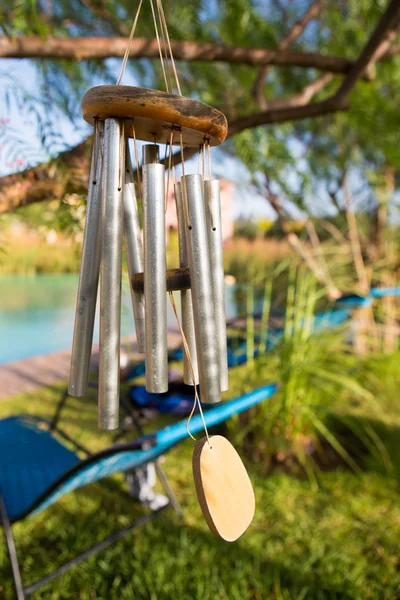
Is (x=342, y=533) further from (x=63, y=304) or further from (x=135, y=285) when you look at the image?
(x=63, y=304)

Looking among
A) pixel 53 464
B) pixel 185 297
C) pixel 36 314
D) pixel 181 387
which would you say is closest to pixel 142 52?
pixel 185 297

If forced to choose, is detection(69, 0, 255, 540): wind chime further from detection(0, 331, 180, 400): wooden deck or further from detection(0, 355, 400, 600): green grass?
detection(0, 331, 180, 400): wooden deck

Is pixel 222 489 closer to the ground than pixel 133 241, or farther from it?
closer to the ground

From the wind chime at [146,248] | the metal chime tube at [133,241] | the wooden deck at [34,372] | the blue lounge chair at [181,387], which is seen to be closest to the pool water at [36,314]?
the wooden deck at [34,372]

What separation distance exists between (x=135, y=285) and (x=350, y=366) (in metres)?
2.52

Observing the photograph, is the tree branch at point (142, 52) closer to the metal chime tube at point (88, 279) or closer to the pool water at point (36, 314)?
the metal chime tube at point (88, 279)

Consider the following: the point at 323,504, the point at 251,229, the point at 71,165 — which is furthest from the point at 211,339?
the point at 251,229

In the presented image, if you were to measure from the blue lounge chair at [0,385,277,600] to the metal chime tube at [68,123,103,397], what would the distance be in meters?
0.62

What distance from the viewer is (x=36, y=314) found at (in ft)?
30.9

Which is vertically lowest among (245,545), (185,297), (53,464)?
(245,545)

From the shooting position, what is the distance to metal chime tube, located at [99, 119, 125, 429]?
2.06ft

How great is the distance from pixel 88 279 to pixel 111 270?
0.05m

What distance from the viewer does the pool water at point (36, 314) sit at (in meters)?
7.31

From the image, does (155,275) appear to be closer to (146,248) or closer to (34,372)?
(146,248)
